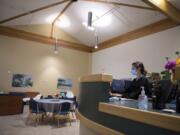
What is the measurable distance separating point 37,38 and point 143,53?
5.36 m

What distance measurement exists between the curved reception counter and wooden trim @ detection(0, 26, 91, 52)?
729 centimetres

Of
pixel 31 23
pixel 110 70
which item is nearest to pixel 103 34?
pixel 110 70

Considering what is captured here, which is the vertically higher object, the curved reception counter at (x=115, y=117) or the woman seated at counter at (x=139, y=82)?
the woman seated at counter at (x=139, y=82)

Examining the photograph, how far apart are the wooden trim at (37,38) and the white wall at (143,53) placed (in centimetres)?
133

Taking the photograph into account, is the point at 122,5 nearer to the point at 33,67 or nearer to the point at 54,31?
the point at 54,31

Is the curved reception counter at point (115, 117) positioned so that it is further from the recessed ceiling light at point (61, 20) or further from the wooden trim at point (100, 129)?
the recessed ceiling light at point (61, 20)

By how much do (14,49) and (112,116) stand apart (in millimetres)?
7872

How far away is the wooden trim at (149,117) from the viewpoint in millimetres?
933

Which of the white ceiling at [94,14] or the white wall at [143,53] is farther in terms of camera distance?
the white ceiling at [94,14]

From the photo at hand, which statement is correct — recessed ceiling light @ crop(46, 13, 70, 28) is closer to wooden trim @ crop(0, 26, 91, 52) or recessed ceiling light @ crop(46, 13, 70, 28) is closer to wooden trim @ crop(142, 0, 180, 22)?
wooden trim @ crop(0, 26, 91, 52)

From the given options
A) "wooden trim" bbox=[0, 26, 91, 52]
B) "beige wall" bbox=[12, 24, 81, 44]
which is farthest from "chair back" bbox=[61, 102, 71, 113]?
"beige wall" bbox=[12, 24, 81, 44]

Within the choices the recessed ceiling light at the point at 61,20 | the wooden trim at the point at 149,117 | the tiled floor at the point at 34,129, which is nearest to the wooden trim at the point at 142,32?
the recessed ceiling light at the point at 61,20

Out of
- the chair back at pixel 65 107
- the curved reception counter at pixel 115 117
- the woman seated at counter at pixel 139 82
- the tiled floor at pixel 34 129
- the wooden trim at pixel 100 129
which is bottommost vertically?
the tiled floor at pixel 34 129

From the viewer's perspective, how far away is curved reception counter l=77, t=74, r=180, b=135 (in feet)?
3.29
